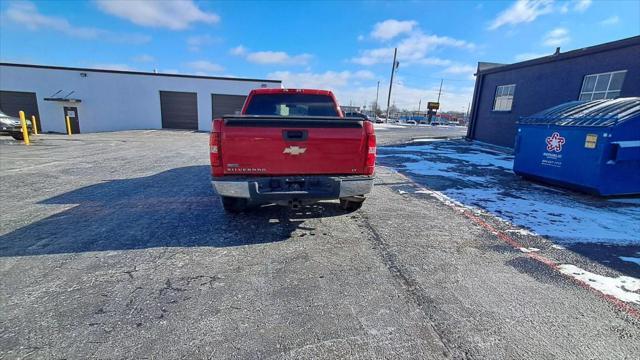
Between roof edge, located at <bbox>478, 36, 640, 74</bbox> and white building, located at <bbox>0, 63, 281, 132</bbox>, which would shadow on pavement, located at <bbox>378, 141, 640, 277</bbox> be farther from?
→ white building, located at <bbox>0, 63, 281, 132</bbox>

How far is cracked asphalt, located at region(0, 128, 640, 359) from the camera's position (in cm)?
211

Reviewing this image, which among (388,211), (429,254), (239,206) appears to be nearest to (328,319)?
(429,254)

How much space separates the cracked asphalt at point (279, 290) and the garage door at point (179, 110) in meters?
23.2

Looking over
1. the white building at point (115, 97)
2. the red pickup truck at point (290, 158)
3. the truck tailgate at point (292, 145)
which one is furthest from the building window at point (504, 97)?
the white building at point (115, 97)

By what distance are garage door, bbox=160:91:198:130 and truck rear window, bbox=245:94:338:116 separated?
2391cm

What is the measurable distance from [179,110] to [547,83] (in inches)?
1106

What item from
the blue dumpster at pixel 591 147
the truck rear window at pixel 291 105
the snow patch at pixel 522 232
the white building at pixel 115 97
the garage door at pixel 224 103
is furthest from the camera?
the garage door at pixel 224 103

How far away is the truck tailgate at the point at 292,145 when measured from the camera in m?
3.61

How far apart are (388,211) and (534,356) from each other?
332 centimetres

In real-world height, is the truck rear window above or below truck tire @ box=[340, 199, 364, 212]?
above

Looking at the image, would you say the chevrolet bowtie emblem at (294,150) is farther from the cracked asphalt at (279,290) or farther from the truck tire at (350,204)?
the truck tire at (350,204)

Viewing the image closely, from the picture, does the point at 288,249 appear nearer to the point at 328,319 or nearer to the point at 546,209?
the point at 328,319

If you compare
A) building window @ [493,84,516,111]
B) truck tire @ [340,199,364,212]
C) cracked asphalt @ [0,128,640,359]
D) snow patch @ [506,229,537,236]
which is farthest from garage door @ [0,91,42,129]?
building window @ [493,84,516,111]

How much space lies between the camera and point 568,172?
689 centimetres
